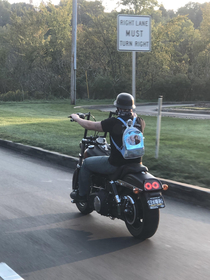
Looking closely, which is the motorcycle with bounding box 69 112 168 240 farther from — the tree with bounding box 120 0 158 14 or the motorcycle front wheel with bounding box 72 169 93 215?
the tree with bounding box 120 0 158 14

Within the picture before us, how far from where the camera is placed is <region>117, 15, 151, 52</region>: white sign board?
8578 mm

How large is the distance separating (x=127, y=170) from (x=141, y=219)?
0.60 meters

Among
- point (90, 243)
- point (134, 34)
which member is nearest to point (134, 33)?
point (134, 34)

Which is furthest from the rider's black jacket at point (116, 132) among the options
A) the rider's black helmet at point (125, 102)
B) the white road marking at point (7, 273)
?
the white road marking at point (7, 273)

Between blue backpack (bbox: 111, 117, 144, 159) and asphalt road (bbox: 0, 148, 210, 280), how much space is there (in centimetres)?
98

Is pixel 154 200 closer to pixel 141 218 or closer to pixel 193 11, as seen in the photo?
pixel 141 218

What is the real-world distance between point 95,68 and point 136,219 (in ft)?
128

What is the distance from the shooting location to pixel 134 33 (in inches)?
340

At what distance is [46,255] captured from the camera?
4.16 m

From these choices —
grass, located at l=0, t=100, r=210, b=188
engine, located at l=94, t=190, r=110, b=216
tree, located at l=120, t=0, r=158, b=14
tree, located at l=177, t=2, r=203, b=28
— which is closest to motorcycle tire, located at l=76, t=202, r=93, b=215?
engine, located at l=94, t=190, r=110, b=216

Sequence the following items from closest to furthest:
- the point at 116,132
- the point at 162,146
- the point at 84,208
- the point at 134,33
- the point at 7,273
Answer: the point at 7,273
the point at 116,132
the point at 84,208
the point at 134,33
the point at 162,146

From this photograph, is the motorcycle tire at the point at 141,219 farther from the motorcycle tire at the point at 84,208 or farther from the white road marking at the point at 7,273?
the white road marking at the point at 7,273

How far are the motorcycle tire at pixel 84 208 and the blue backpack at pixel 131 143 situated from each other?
1.19 meters

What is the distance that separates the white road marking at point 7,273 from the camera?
3.66m
